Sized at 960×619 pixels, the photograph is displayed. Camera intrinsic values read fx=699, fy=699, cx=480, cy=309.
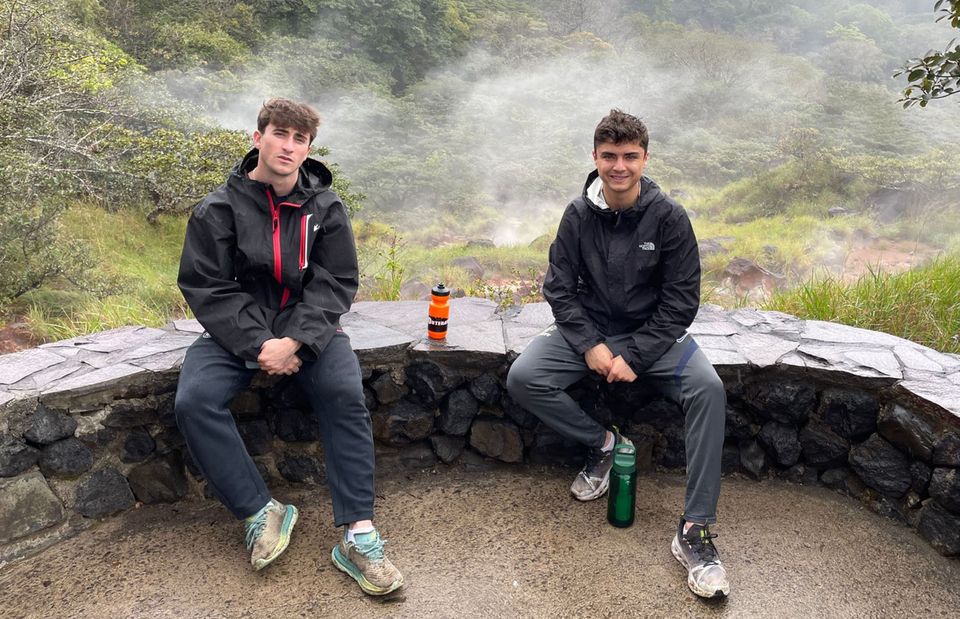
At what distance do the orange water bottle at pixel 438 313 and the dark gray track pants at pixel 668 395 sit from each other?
1.35 feet

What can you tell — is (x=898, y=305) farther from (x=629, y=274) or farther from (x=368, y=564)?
(x=368, y=564)

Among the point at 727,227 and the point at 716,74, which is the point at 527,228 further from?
the point at 716,74

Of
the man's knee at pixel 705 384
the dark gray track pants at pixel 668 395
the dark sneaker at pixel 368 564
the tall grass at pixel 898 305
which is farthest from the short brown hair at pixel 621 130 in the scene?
the tall grass at pixel 898 305

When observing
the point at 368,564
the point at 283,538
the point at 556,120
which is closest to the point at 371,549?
the point at 368,564

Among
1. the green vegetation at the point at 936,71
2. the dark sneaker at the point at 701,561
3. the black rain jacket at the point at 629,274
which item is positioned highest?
the green vegetation at the point at 936,71

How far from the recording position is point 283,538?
2496mm

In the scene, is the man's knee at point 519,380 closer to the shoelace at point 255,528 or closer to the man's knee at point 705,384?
the man's knee at point 705,384

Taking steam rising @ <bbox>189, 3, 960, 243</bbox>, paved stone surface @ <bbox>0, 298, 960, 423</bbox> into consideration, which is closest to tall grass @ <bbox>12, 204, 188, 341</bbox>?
paved stone surface @ <bbox>0, 298, 960, 423</bbox>

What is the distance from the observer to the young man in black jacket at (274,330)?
2.38 metres

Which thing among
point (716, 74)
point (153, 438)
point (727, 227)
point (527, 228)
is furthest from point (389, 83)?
point (153, 438)

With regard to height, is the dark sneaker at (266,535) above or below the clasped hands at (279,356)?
below

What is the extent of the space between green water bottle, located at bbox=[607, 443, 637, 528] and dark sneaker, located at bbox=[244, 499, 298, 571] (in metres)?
1.23

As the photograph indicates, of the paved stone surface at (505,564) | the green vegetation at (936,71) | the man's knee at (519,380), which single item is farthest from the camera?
the green vegetation at (936,71)

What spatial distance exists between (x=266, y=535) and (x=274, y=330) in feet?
2.37
